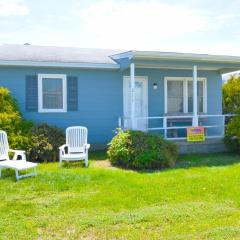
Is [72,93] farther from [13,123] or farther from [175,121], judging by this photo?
[175,121]

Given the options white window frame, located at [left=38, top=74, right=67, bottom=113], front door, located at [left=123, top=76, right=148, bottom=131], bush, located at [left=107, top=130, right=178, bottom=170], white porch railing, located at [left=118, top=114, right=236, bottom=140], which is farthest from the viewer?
front door, located at [left=123, top=76, right=148, bottom=131]

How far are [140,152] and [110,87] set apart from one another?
429 centimetres

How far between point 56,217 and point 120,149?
465 cm

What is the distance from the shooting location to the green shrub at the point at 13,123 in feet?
37.1

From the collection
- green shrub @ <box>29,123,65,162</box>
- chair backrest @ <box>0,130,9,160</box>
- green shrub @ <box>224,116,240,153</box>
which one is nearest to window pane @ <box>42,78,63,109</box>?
green shrub @ <box>29,123,65,162</box>

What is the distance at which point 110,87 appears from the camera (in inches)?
560

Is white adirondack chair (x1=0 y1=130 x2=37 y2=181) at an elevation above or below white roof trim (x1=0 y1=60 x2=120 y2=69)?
below

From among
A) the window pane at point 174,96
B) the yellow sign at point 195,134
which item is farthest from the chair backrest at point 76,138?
the window pane at point 174,96

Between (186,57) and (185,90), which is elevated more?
(186,57)

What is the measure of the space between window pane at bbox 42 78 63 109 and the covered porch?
230 cm

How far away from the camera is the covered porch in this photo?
13797 mm

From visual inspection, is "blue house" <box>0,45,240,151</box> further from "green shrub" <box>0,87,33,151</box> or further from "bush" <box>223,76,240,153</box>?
"green shrub" <box>0,87,33,151</box>

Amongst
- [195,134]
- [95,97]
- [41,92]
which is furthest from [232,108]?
[41,92]

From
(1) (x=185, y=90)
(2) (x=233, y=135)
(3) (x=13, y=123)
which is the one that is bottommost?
(2) (x=233, y=135)
